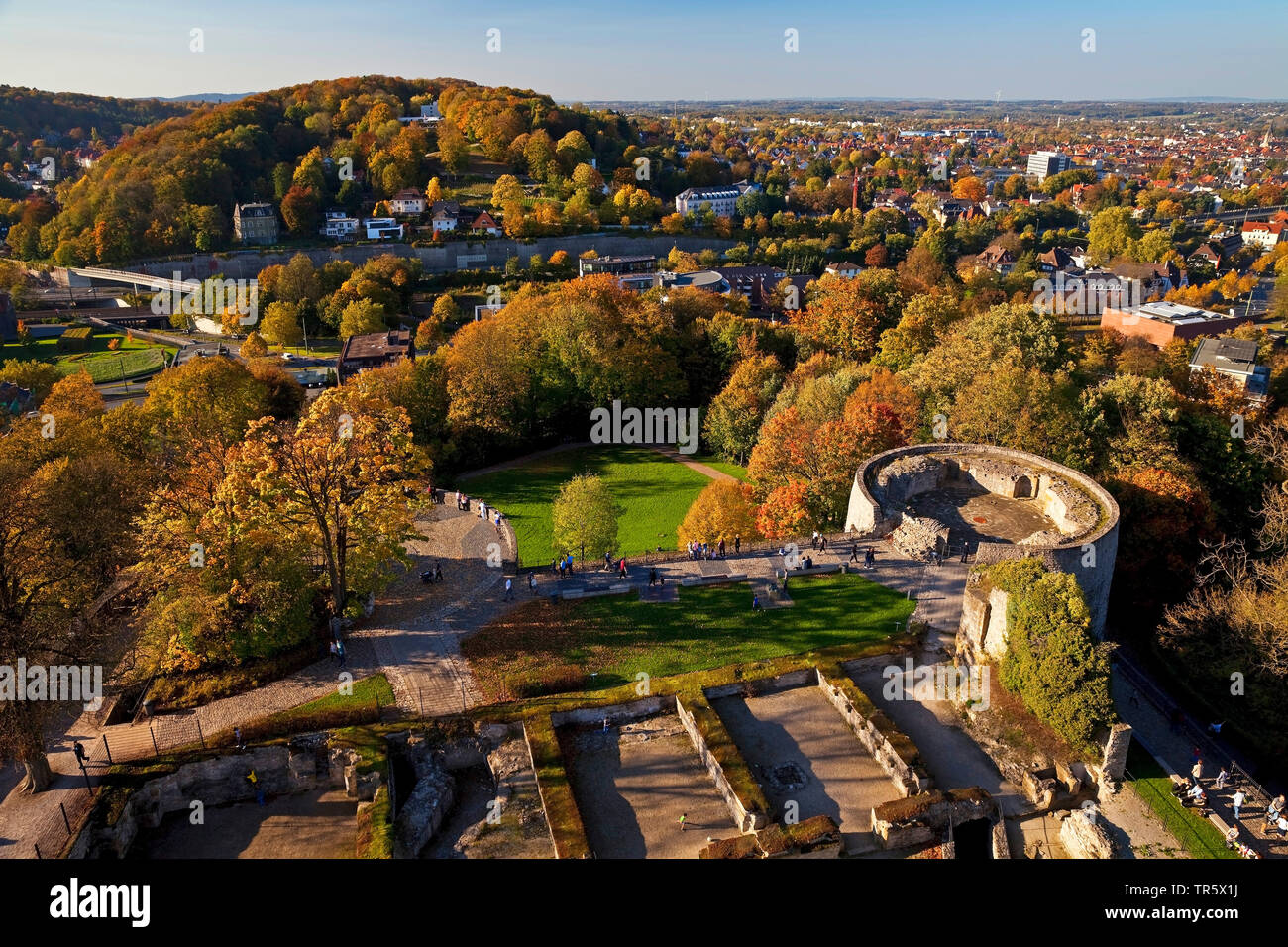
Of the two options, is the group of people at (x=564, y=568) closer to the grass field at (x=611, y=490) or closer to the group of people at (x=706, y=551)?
the group of people at (x=706, y=551)

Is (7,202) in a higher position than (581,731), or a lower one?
higher

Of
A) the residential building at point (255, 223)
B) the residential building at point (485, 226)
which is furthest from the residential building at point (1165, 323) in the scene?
the residential building at point (255, 223)

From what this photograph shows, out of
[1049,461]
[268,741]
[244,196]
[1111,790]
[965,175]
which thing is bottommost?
[1111,790]

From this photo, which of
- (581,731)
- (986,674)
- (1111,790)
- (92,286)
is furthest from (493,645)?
(92,286)

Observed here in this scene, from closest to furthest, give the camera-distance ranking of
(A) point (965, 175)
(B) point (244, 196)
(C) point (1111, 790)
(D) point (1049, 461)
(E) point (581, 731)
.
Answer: (C) point (1111, 790)
(E) point (581, 731)
(D) point (1049, 461)
(B) point (244, 196)
(A) point (965, 175)

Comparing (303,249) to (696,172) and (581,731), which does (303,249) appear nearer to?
(696,172)

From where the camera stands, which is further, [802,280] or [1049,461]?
[802,280]

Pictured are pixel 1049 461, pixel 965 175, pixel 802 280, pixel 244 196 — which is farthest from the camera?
pixel 965 175
